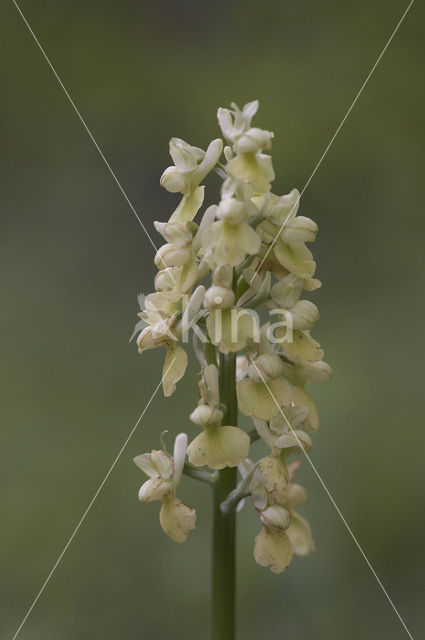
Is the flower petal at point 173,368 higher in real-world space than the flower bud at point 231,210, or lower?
lower

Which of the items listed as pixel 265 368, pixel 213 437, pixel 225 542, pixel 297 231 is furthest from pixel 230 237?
pixel 225 542

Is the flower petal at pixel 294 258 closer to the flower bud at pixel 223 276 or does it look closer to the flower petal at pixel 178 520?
the flower bud at pixel 223 276

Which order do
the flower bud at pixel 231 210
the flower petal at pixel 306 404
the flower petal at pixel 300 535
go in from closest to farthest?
1. the flower bud at pixel 231 210
2. the flower petal at pixel 306 404
3. the flower petal at pixel 300 535

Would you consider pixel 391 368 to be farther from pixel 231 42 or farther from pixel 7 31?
pixel 7 31

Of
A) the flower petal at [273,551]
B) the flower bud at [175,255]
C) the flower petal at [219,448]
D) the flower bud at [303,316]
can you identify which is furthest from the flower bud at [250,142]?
the flower petal at [273,551]

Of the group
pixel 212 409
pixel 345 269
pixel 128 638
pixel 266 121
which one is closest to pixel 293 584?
pixel 128 638

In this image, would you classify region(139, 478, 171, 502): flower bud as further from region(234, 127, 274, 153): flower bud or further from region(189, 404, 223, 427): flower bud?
region(234, 127, 274, 153): flower bud
